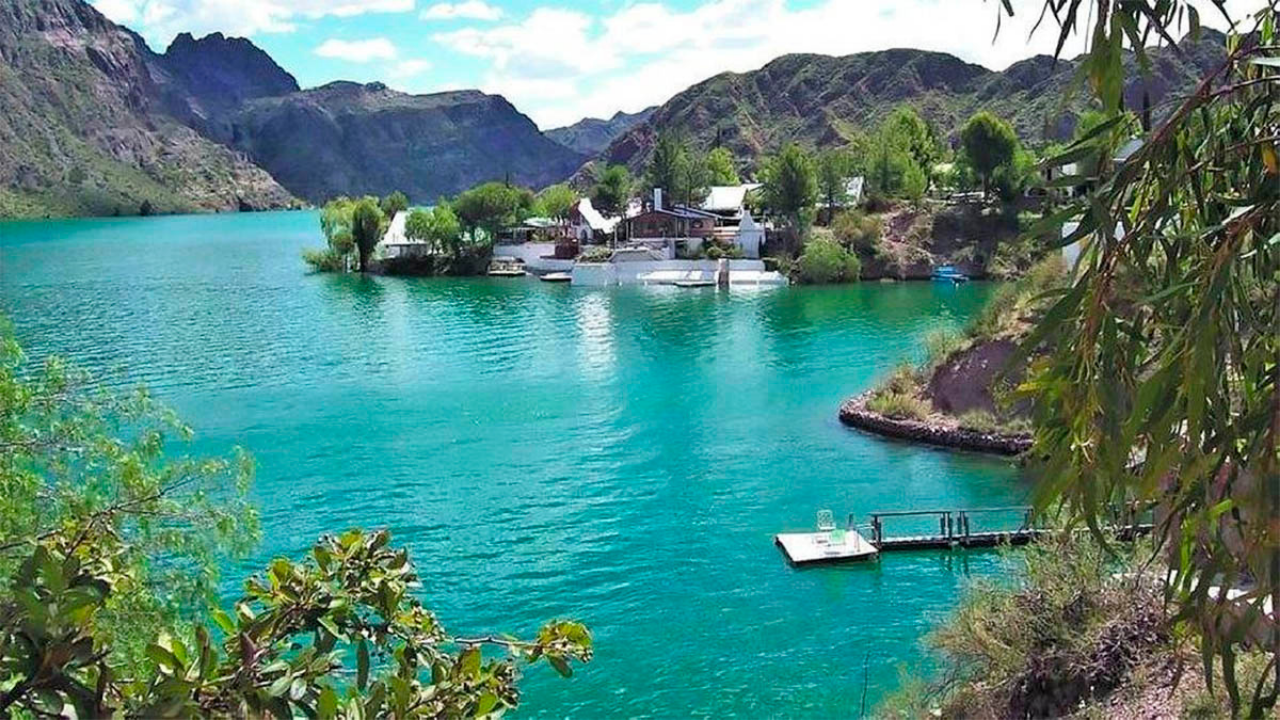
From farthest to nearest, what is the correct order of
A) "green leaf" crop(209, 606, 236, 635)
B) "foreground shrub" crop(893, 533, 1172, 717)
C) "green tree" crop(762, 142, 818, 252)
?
"green tree" crop(762, 142, 818, 252)
"foreground shrub" crop(893, 533, 1172, 717)
"green leaf" crop(209, 606, 236, 635)

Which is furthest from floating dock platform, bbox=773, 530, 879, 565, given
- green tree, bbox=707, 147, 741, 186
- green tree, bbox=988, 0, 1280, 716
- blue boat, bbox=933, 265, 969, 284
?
green tree, bbox=707, 147, 741, 186

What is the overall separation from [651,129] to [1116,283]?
650 ft

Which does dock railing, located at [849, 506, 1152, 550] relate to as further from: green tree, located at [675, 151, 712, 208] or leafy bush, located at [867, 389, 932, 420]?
green tree, located at [675, 151, 712, 208]

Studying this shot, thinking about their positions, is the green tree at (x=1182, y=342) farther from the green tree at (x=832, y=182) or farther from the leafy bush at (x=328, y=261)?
the leafy bush at (x=328, y=261)

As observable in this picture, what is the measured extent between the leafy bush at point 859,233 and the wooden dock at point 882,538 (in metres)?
50.4

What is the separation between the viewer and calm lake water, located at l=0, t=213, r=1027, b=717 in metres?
17.6

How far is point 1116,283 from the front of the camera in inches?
121

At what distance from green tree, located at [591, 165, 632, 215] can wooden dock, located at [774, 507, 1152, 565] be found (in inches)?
2689

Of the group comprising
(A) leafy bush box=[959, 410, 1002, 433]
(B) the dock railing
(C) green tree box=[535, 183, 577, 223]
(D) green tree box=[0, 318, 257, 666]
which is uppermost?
(C) green tree box=[535, 183, 577, 223]

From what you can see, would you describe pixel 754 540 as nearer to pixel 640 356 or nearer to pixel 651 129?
pixel 640 356

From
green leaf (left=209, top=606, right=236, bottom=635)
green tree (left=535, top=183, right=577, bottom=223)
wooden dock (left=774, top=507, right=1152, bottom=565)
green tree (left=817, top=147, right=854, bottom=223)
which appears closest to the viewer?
green leaf (left=209, top=606, right=236, bottom=635)

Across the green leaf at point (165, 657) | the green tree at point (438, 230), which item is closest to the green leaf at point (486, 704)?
the green leaf at point (165, 657)

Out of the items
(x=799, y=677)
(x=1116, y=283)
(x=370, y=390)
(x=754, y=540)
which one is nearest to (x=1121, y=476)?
(x=1116, y=283)

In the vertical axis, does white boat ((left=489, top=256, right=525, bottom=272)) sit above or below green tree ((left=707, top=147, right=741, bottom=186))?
below
